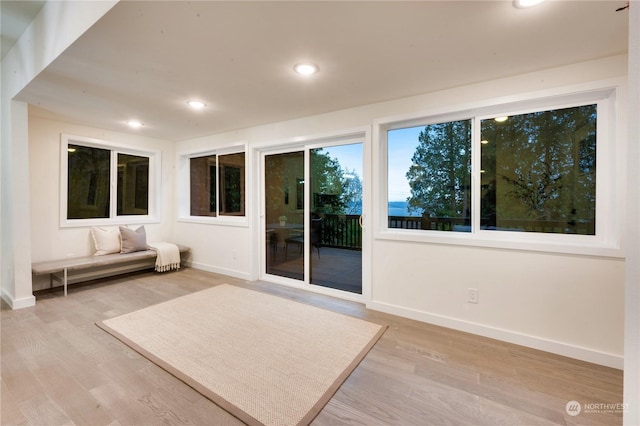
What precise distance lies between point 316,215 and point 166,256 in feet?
9.01

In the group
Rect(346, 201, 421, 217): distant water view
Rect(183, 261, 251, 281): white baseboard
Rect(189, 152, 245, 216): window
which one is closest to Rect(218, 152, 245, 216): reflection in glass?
Rect(189, 152, 245, 216): window

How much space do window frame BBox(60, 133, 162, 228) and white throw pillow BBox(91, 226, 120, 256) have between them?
215 millimetres

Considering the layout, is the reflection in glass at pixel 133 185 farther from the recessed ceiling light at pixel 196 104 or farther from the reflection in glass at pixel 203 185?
the recessed ceiling light at pixel 196 104

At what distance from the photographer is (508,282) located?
2.48 m

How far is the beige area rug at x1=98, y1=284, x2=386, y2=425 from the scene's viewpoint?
1.74 meters

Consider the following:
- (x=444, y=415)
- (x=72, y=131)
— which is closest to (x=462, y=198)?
(x=444, y=415)

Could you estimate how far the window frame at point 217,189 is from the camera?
436 centimetres

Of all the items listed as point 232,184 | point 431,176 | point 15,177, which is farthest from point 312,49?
point 15,177

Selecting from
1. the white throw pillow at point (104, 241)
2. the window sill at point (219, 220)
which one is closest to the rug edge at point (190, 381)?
the white throw pillow at point (104, 241)

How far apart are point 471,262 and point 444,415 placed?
4.76ft

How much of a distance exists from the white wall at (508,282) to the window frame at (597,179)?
0.07m

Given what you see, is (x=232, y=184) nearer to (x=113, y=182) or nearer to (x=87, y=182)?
(x=113, y=182)

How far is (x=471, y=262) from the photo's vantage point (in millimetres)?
2639

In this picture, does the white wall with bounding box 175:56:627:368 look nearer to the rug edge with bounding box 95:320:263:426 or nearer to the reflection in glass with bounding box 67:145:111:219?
the rug edge with bounding box 95:320:263:426
